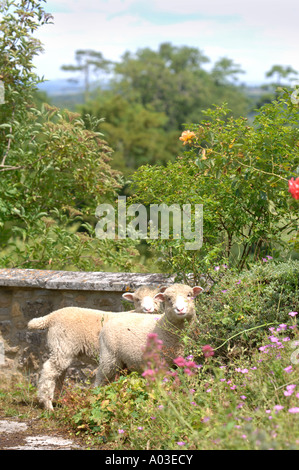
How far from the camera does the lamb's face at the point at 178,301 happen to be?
4.36m

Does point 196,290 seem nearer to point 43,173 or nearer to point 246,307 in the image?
point 246,307

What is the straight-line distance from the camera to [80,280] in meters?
5.67

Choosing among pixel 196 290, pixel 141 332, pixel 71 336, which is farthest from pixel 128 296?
pixel 196 290

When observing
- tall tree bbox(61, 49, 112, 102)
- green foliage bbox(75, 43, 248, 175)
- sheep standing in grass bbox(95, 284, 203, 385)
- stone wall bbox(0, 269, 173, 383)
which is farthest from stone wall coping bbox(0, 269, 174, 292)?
tall tree bbox(61, 49, 112, 102)

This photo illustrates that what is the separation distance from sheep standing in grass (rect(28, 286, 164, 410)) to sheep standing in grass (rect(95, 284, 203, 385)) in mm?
245

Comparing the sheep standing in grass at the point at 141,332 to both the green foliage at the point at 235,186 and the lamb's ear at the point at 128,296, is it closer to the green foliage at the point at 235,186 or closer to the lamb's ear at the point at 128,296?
the lamb's ear at the point at 128,296

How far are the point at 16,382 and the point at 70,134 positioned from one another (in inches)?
116

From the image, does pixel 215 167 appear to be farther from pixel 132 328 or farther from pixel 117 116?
pixel 117 116

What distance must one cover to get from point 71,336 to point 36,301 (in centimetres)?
96

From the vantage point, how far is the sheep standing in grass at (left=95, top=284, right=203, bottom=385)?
4.43m

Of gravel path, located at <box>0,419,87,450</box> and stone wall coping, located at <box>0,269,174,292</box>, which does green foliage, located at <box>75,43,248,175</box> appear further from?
gravel path, located at <box>0,419,87,450</box>

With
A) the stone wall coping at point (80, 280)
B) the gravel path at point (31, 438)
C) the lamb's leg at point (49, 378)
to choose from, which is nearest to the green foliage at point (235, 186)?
the stone wall coping at point (80, 280)

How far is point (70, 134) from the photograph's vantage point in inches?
283

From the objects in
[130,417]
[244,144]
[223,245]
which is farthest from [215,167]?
[130,417]
